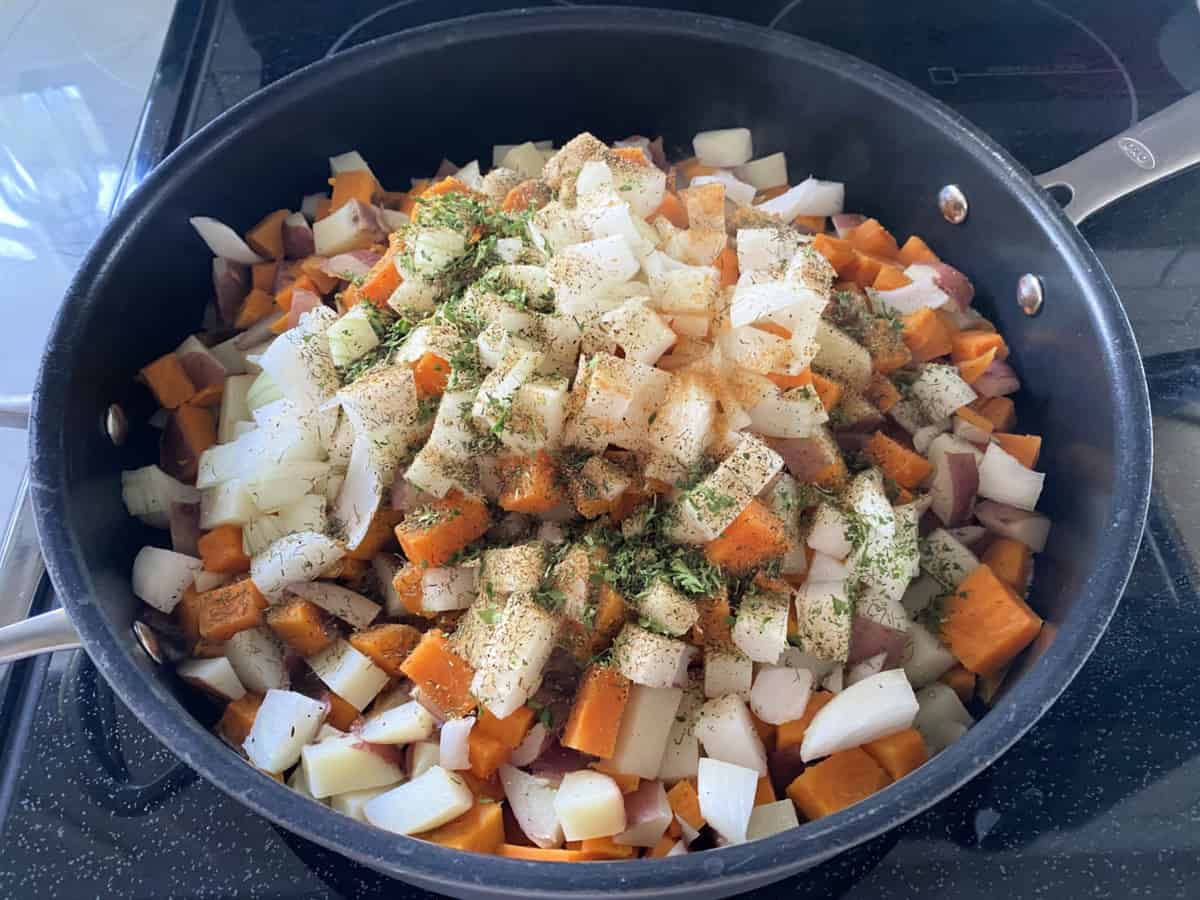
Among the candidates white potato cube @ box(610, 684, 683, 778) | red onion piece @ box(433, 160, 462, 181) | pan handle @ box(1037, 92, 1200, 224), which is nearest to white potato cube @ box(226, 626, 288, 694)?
white potato cube @ box(610, 684, 683, 778)

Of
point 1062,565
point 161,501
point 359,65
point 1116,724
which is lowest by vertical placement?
point 1116,724

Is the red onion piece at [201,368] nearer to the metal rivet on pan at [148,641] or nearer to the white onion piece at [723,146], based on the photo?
the metal rivet on pan at [148,641]

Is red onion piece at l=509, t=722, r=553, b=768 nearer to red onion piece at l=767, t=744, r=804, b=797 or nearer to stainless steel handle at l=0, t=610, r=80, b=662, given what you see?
red onion piece at l=767, t=744, r=804, b=797

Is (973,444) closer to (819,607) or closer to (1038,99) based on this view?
(819,607)

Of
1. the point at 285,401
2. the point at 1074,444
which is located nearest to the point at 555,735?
the point at 285,401

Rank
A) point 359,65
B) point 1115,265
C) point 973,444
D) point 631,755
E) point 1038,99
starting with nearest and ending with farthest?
point 631,755, point 973,444, point 359,65, point 1115,265, point 1038,99

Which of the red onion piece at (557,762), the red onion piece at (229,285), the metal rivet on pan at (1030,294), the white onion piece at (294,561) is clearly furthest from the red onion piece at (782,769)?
the red onion piece at (229,285)
